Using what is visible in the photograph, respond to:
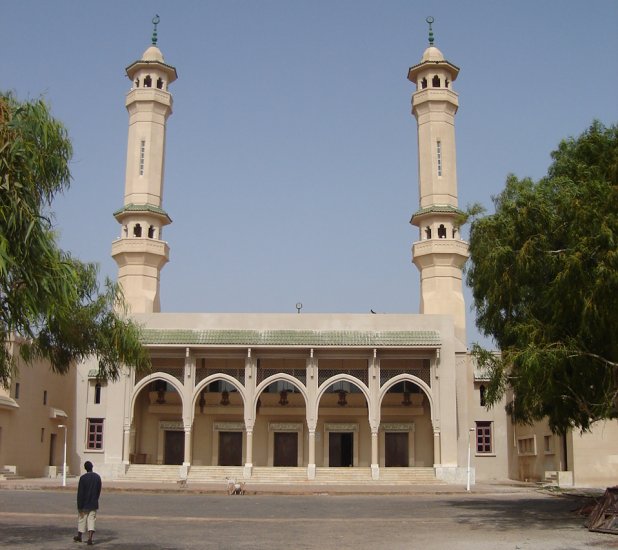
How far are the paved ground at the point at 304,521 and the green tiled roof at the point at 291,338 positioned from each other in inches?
340

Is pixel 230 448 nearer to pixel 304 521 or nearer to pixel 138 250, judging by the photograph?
pixel 138 250

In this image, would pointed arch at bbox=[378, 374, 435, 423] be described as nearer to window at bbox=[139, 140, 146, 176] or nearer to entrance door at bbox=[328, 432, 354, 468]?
entrance door at bbox=[328, 432, 354, 468]

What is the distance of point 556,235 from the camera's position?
16.4m

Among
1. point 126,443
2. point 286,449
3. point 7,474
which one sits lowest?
point 7,474

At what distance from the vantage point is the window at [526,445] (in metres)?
37.3

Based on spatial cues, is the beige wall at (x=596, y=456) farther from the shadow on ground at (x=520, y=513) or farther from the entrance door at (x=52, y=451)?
the entrance door at (x=52, y=451)

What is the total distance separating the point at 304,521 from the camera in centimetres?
1728

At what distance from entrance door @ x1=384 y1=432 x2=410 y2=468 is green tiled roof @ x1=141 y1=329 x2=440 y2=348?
19.4 ft

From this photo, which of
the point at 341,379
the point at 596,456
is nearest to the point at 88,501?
the point at 341,379

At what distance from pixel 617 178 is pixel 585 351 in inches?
141

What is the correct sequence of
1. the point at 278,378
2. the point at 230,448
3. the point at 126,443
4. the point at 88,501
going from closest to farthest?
the point at 88,501
the point at 126,443
the point at 278,378
the point at 230,448

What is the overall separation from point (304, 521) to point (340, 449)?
70.8 ft

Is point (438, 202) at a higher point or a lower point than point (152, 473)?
higher

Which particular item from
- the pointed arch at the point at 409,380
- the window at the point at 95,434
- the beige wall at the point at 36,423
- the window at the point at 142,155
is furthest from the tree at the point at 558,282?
the window at the point at 95,434
